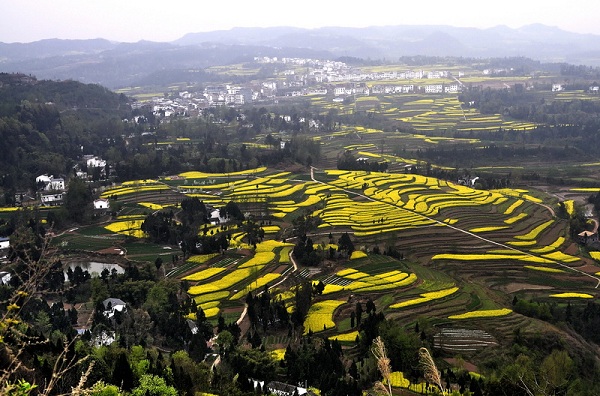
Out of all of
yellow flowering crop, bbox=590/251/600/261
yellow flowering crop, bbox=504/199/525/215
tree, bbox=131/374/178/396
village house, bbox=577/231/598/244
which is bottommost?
yellow flowering crop, bbox=590/251/600/261

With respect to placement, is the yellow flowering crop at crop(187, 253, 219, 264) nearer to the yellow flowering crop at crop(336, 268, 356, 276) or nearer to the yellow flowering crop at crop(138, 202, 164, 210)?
the yellow flowering crop at crop(336, 268, 356, 276)

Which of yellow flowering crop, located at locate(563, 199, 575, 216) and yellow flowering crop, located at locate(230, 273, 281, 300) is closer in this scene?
yellow flowering crop, located at locate(230, 273, 281, 300)

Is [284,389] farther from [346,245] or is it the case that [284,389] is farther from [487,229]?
[487,229]

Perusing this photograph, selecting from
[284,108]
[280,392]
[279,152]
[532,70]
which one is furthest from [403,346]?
[532,70]

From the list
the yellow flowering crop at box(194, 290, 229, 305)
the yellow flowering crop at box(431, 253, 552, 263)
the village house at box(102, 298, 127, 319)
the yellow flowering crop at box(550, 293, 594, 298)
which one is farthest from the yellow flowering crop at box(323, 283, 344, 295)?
the yellow flowering crop at box(550, 293, 594, 298)

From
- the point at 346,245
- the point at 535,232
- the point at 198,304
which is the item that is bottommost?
the point at 198,304

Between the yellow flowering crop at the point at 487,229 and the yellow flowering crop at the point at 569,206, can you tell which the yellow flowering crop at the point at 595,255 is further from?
the yellow flowering crop at the point at 569,206

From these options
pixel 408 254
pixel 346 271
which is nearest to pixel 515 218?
pixel 408 254

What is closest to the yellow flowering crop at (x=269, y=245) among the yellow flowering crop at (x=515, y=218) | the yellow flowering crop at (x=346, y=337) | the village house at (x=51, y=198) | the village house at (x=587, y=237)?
the yellow flowering crop at (x=346, y=337)
